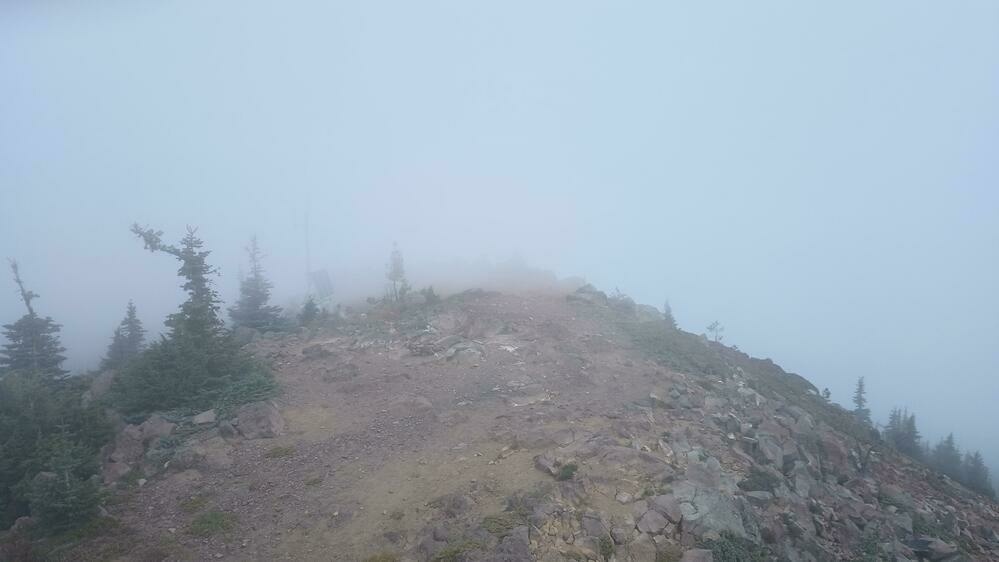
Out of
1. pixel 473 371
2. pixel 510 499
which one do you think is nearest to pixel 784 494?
pixel 510 499

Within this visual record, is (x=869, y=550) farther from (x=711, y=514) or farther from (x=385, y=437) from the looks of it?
→ (x=385, y=437)

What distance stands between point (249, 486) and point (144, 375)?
31.8 feet

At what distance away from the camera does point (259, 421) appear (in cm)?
1800

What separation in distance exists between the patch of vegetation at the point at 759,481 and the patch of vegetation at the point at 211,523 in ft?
49.6

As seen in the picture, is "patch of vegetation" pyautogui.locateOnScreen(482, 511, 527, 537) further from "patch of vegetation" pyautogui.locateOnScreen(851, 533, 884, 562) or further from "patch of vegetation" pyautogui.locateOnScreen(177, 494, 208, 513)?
"patch of vegetation" pyautogui.locateOnScreen(851, 533, 884, 562)

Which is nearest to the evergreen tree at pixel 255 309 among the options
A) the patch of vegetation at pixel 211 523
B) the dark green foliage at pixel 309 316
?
the dark green foliage at pixel 309 316

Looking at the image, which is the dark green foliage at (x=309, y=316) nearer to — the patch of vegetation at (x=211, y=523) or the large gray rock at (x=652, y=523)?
the patch of vegetation at (x=211, y=523)

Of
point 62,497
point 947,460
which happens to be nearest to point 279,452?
point 62,497

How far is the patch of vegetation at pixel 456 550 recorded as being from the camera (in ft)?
36.2

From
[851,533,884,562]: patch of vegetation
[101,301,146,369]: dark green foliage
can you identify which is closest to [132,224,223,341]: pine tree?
[101,301,146,369]: dark green foliage

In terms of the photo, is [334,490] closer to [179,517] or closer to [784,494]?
[179,517]

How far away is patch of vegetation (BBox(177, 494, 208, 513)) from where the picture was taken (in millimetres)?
13539

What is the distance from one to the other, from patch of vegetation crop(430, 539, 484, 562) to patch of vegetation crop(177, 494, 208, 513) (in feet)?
24.4

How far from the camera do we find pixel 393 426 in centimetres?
1817
